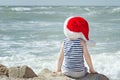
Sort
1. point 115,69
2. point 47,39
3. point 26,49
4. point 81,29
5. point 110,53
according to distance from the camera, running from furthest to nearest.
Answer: point 47,39, point 26,49, point 110,53, point 115,69, point 81,29

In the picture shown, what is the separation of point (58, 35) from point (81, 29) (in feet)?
40.4

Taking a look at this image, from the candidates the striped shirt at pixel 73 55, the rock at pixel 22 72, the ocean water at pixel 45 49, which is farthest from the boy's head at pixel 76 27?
the ocean water at pixel 45 49

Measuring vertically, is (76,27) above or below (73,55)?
above

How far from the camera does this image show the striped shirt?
5.23m

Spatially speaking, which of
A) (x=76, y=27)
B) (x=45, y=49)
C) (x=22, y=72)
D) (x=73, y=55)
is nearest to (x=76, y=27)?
(x=76, y=27)

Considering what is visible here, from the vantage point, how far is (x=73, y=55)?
5246 millimetres

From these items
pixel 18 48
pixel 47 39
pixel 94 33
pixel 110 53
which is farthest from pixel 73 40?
pixel 94 33

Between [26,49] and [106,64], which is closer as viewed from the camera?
[106,64]

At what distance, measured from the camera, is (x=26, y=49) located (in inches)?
549

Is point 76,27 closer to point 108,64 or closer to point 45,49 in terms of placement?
point 108,64

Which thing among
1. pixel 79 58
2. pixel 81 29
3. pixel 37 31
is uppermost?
pixel 81 29

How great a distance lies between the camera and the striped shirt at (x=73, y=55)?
523 centimetres

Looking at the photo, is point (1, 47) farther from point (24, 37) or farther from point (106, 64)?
point (106, 64)

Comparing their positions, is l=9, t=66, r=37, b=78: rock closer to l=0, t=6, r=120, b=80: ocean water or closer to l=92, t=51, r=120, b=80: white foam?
l=0, t=6, r=120, b=80: ocean water
